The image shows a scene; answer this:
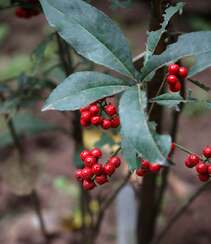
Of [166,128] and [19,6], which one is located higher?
[19,6]

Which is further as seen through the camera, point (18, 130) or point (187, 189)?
point (187, 189)

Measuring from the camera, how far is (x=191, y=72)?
1151 millimetres

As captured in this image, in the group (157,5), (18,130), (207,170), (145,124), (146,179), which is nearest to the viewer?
(145,124)

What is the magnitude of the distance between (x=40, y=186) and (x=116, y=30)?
1.70 metres

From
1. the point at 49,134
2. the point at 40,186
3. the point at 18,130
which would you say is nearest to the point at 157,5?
the point at 18,130

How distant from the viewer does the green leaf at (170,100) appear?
106 cm

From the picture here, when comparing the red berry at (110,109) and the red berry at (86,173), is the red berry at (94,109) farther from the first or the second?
the red berry at (86,173)

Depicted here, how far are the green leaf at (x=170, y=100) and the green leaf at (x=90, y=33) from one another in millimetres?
78

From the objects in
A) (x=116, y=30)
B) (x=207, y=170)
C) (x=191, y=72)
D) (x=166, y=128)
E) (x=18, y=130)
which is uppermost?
(x=116, y=30)

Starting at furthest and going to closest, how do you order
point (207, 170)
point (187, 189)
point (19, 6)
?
point (187, 189) → point (19, 6) → point (207, 170)

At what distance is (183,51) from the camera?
1.07m

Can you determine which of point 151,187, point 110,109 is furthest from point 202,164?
point 151,187

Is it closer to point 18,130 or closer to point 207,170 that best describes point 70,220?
point 18,130

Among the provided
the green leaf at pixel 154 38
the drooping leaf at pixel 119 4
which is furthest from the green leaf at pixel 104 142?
the green leaf at pixel 154 38
